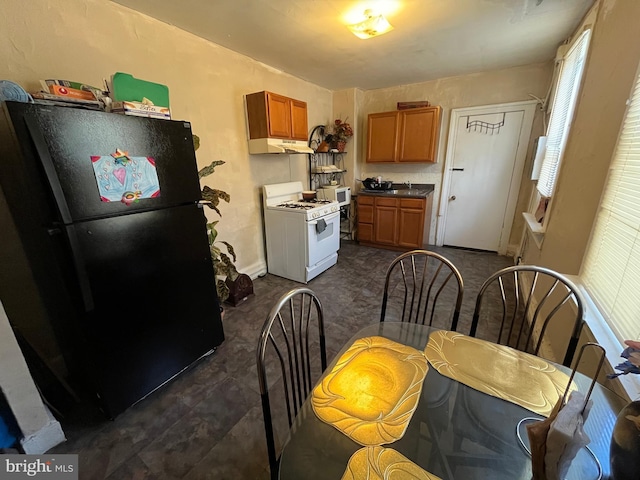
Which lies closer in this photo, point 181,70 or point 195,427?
point 195,427

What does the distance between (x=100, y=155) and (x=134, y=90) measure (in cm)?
52

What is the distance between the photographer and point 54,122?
1112 millimetres

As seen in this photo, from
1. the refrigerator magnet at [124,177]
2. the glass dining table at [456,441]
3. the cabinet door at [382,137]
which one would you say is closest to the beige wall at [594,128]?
the glass dining table at [456,441]

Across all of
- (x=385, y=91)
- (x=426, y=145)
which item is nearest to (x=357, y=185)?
(x=426, y=145)

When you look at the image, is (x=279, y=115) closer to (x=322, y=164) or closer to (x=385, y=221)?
(x=322, y=164)

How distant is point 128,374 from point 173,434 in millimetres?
415

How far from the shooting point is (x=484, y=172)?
3.84m

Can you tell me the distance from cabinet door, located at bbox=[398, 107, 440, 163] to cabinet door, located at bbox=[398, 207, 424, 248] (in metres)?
0.83

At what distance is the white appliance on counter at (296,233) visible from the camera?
301cm

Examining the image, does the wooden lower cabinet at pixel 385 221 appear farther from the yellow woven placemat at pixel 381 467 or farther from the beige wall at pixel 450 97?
the yellow woven placemat at pixel 381 467

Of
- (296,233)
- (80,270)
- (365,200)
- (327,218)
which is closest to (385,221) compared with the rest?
(365,200)

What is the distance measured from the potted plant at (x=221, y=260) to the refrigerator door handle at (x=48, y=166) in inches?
30.7

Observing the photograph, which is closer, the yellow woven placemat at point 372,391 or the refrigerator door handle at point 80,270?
the yellow woven placemat at point 372,391

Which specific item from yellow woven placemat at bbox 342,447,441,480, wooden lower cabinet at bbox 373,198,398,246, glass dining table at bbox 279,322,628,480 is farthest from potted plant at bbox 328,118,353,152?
yellow woven placemat at bbox 342,447,441,480
